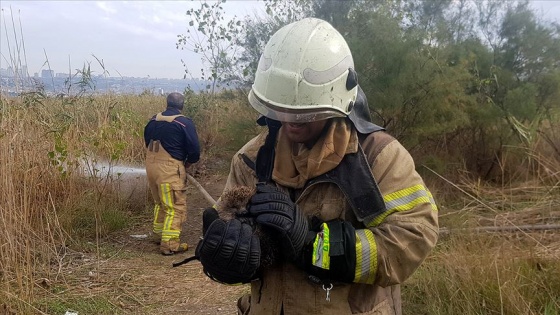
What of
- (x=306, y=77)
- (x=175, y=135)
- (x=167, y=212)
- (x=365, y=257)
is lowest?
(x=167, y=212)

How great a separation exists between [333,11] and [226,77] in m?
2.94

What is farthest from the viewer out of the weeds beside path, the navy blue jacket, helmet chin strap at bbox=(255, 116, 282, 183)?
the navy blue jacket

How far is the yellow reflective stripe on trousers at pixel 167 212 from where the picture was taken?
622 centimetres

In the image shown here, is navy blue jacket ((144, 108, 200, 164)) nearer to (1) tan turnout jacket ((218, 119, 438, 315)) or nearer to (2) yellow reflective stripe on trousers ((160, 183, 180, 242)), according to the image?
(2) yellow reflective stripe on trousers ((160, 183, 180, 242))

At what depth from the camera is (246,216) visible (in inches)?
65.7

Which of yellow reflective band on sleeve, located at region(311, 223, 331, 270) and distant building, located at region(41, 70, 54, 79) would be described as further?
distant building, located at region(41, 70, 54, 79)

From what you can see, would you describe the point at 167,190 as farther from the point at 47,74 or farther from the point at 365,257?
the point at 365,257

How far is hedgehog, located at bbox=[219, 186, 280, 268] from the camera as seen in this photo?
165cm

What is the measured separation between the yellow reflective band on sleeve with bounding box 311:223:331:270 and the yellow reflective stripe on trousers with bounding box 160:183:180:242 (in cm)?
485

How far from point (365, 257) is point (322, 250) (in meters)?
0.14

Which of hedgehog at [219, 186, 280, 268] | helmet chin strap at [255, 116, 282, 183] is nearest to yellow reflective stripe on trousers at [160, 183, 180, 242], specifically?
helmet chin strap at [255, 116, 282, 183]

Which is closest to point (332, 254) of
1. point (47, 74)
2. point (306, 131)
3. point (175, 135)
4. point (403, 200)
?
point (403, 200)

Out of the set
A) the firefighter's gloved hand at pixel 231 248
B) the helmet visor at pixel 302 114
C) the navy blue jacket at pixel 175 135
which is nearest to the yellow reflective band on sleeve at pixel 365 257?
the firefighter's gloved hand at pixel 231 248

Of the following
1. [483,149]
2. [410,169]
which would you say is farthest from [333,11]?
[410,169]
